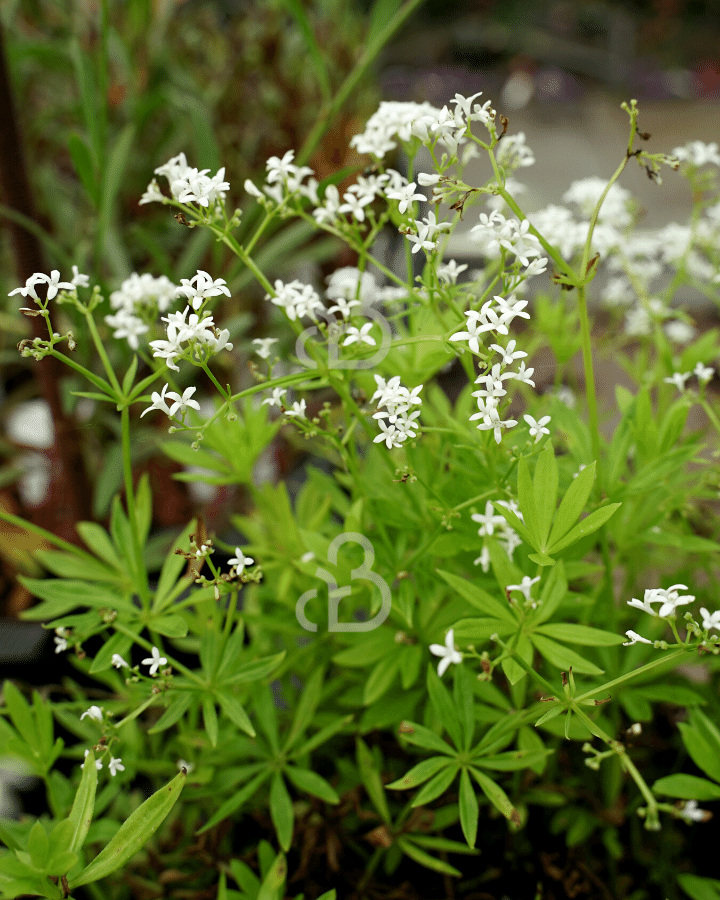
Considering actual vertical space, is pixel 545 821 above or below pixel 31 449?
below

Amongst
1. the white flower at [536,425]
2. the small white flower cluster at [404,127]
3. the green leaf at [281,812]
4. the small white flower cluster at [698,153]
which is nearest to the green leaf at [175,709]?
the green leaf at [281,812]

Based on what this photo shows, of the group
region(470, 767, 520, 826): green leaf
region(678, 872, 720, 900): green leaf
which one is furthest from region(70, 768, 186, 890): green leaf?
region(678, 872, 720, 900): green leaf

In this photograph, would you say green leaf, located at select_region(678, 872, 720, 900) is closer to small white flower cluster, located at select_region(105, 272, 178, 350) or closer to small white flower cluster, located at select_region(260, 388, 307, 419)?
small white flower cluster, located at select_region(260, 388, 307, 419)

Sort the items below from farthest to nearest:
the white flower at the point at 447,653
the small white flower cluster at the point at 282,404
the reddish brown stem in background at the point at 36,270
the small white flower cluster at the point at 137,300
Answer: the reddish brown stem in background at the point at 36,270
the small white flower cluster at the point at 137,300
the small white flower cluster at the point at 282,404
the white flower at the point at 447,653

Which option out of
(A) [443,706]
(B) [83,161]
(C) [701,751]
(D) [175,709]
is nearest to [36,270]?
(B) [83,161]

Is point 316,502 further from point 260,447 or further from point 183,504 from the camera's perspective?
point 183,504

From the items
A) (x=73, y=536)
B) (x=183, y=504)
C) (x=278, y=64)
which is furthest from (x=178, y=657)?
(x=278, y=64)

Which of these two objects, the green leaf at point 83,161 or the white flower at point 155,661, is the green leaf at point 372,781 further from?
the green leaf at point 83,161
